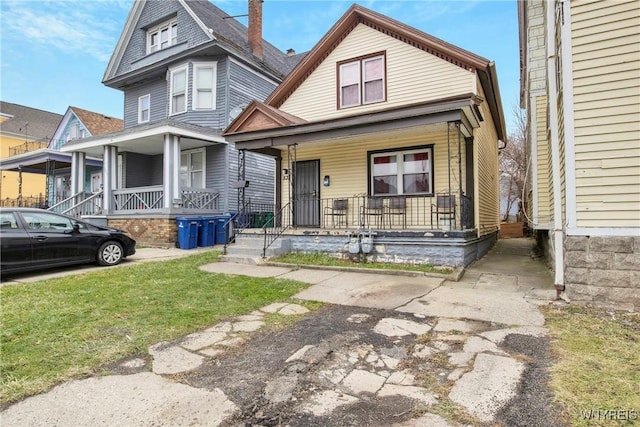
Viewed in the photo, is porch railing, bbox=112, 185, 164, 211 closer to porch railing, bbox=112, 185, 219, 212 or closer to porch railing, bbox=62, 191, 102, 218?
porch railing, bbox=112, 185, 219, 212

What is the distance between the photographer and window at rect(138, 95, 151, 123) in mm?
16672

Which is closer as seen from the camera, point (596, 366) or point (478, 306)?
point (596, 366)

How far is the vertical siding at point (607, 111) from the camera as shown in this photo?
4816 millimetres

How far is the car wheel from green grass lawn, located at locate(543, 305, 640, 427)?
913 centimetres

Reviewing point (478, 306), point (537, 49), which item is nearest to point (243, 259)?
point (478, 306)

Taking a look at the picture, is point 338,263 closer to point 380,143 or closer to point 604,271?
point 380,143

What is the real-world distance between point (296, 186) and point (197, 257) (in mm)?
3994

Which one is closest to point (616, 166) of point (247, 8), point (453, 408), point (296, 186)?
point (453, 408)

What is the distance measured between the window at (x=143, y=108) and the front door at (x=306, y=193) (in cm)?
971

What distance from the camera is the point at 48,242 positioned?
24.1 ft

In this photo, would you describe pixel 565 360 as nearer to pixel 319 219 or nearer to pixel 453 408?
pixel 453 408

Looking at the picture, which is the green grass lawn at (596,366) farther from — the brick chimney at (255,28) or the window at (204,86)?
the brick chimney at (255,28)

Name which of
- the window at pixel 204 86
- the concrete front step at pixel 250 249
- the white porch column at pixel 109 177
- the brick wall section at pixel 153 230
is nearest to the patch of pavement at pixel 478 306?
the concrete front step at pixel 250 249

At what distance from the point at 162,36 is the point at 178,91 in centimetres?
362
